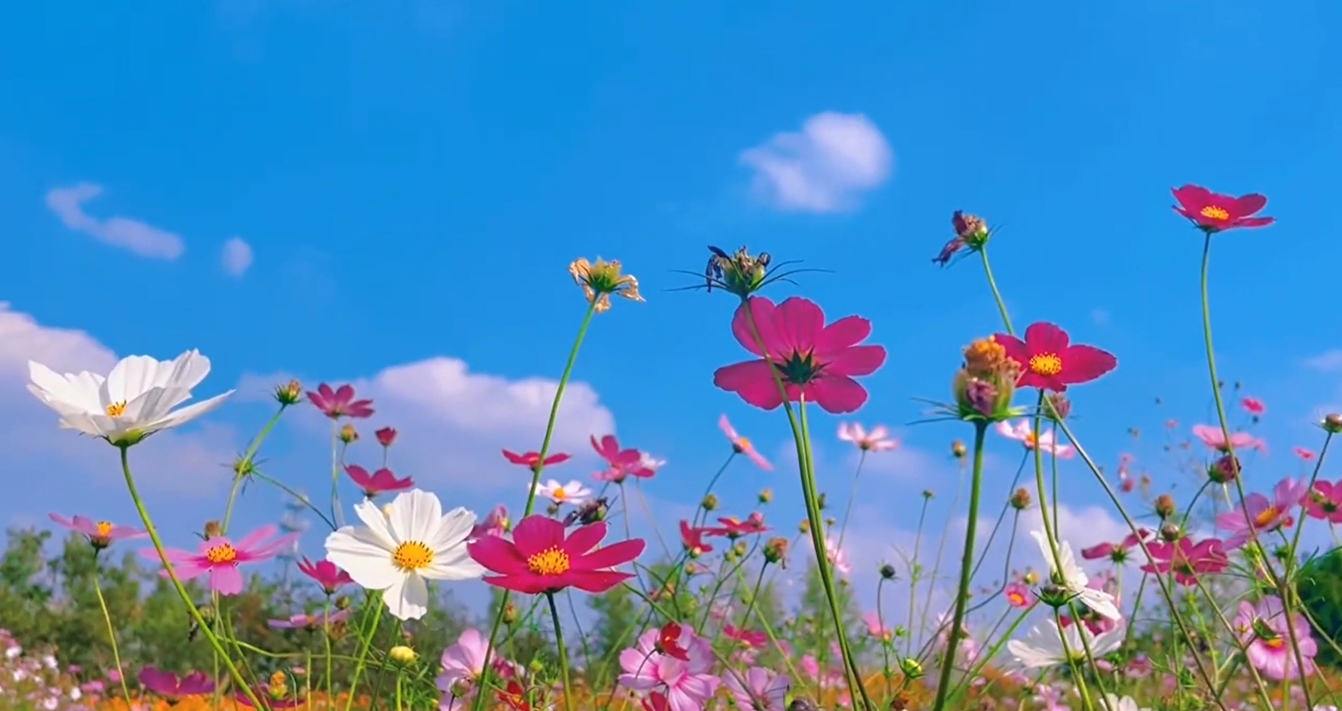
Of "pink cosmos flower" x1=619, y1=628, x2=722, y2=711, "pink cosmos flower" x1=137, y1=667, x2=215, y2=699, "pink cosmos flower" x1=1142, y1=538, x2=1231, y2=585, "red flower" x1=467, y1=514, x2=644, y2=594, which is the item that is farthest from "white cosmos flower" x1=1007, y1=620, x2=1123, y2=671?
"pink cosmos flower" x1=137, y1=667, x2=215, y2=699

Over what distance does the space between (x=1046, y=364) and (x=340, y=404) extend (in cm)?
156

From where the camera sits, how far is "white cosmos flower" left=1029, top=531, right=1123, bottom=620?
97 cm

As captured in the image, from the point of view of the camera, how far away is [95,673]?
4.85 metres

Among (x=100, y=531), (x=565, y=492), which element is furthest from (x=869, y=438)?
(x=100, y=531)

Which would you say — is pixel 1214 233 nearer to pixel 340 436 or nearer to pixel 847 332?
pixel 847 332

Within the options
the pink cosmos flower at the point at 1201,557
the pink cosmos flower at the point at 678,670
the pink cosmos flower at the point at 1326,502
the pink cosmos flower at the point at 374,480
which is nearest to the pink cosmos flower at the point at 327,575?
the pink cosmos flower at the point at 374,480

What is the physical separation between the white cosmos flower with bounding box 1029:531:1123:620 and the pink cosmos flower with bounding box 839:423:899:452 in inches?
59.4

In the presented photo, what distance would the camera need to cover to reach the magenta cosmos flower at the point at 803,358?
901 millimetres

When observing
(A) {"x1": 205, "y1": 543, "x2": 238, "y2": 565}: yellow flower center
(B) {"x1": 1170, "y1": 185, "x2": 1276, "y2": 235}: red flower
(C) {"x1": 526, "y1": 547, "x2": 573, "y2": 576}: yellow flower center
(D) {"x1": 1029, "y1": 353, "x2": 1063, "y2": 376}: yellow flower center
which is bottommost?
(C) {"x1": 526, "y1": 547, "x2": 573, "y2": 576}: yellow flower center

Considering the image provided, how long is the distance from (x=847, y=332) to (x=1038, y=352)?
0.16 metres

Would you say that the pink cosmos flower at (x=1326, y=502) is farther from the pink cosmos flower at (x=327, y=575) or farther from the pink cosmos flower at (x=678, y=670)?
the pink cosmos flower at (x=327, y=575)

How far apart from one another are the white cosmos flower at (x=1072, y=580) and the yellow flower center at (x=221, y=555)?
76 cm

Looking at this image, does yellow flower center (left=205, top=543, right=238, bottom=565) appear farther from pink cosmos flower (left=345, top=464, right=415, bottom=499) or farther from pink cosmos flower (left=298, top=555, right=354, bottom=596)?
pink cosmos flower (left=345, top=464, right=415, bottom=499)

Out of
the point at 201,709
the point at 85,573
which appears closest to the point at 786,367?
the point at 201,709
